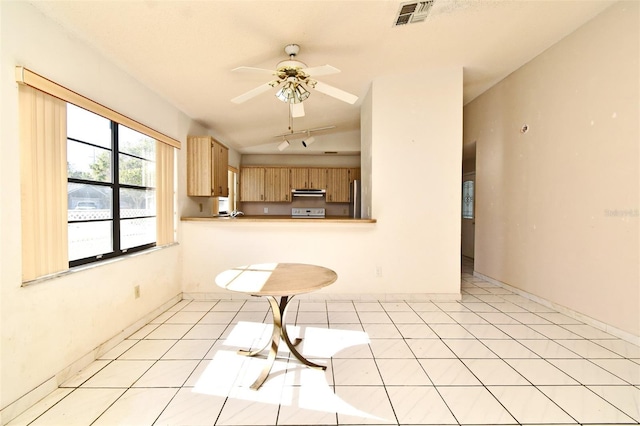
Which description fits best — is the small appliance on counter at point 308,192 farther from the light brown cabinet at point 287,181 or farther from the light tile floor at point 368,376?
the light tile floor at point 368,376

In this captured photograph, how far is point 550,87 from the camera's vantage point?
9.97 feet

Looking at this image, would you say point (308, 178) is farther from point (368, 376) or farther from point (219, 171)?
point (368, 376)

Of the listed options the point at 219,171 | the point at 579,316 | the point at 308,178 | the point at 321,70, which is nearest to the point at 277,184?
the point at 308,178

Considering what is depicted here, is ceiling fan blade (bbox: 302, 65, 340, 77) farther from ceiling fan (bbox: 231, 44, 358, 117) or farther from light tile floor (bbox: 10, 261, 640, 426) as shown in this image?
light tile floor (bbox: 10, 261, 640, 426)

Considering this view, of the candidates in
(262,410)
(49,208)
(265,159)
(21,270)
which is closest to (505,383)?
(262,410)

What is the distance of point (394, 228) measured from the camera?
3459 mm

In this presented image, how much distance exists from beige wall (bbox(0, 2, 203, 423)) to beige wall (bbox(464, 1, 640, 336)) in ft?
14.2

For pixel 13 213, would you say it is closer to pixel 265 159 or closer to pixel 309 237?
pixel 309 237

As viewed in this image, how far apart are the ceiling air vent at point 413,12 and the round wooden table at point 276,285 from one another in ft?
6.91

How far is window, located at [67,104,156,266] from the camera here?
2.07 m

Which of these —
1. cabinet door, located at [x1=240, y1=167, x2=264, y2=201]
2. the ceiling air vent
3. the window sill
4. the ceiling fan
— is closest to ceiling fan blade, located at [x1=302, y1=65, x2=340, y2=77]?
the ceiling fan

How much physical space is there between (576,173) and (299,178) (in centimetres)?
497

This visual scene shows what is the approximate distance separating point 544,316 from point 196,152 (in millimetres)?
4507

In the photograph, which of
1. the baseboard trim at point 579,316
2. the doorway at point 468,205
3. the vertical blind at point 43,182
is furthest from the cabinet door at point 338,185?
the vertical blind at point 43,182
